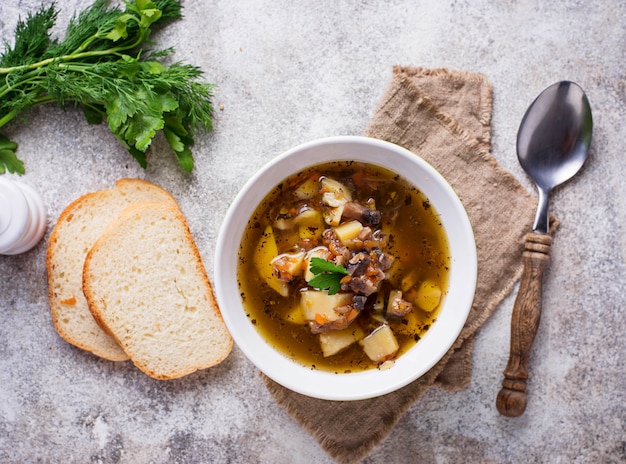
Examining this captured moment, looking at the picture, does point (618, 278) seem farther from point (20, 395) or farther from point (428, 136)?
point (20, 395)

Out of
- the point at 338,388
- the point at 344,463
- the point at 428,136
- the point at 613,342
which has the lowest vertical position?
the point at 344,463

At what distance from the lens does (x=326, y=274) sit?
2152 millimetres

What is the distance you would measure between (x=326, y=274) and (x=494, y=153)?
1.03m

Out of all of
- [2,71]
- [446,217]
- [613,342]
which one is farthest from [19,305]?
[613,342]

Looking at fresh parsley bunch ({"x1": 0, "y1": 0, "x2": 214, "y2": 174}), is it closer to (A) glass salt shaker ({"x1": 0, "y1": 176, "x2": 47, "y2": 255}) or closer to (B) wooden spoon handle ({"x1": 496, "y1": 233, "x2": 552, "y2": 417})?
(A) glass salt shaker ({"x1": 0, "y1": 176, "x2": 47, "y2": 255})

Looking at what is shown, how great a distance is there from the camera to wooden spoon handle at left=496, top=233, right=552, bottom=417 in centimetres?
248

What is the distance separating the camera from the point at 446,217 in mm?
2248

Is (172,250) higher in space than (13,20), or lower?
lower

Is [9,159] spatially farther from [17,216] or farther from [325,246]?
[325,246]

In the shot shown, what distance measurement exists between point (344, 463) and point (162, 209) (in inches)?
54.6

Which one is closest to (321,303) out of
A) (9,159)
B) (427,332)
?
(427,332)

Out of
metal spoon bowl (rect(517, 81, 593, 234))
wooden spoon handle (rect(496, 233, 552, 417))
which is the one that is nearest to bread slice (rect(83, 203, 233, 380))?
wooden spoon handle (rect(496, 233, 552, 417))

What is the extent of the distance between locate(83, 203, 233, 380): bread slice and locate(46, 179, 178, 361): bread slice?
0.10 m

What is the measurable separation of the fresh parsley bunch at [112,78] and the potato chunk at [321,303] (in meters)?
0.80
